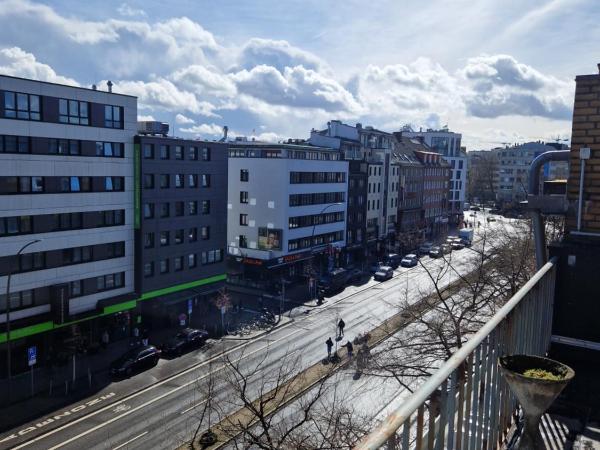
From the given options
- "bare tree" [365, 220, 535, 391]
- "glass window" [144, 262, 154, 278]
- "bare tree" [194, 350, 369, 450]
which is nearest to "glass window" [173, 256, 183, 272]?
"glass window" [144, 262, 154, 278]

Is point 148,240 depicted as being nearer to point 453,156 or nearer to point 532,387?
point 532,387

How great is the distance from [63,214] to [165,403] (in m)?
13.7

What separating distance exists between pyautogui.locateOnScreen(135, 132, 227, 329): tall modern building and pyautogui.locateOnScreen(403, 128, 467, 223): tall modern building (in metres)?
71.2

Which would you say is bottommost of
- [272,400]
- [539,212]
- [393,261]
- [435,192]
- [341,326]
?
[393,261]

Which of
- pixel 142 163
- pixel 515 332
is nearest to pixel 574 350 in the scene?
pixel 515 332

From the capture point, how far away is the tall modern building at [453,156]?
107062 millimetres

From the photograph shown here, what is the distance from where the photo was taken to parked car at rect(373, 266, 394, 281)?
189 feet

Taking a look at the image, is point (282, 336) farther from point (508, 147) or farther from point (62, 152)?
point (508, 147)

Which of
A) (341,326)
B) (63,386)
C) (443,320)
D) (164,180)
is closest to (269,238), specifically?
(164,180)

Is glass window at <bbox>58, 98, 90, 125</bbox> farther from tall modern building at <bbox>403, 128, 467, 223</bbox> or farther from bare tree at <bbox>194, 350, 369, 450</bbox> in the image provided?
tall modern building at <bbox>403, 128, 467, 223</bbox>

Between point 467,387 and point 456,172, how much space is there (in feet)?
356

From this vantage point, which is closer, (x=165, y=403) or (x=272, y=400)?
(x=272, y=400)

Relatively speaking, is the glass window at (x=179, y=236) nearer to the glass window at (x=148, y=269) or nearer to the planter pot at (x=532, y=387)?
the glass window at (x=148, y=269)

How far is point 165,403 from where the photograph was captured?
26.7m
